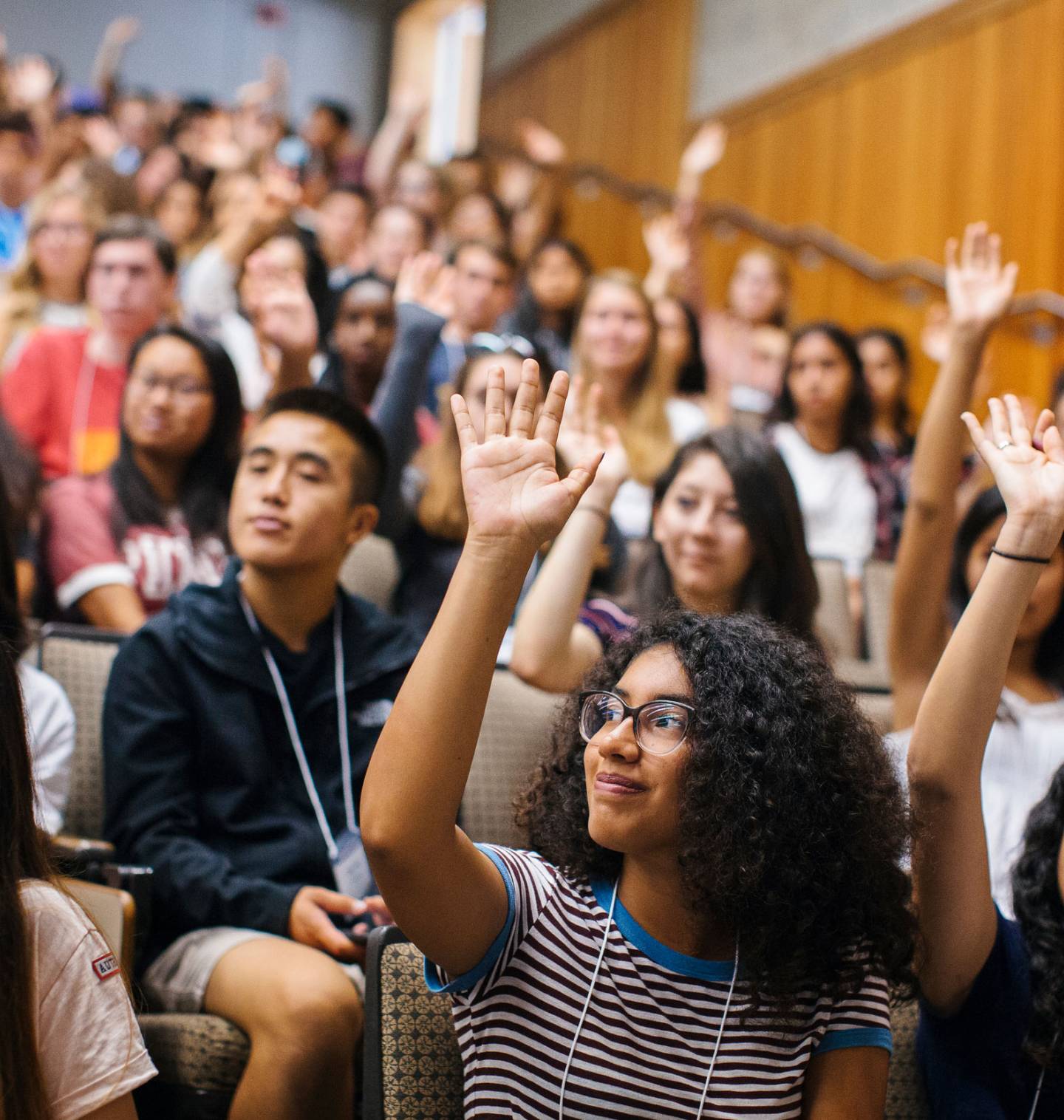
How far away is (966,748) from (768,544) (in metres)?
0.90

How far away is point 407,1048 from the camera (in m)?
1.22

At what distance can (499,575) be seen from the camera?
1.01 m

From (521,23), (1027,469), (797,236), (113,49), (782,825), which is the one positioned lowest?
(782,825)

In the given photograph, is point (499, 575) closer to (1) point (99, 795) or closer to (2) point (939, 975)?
(2) point (939, 975)

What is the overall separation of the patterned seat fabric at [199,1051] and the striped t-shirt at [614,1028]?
1.41 feet

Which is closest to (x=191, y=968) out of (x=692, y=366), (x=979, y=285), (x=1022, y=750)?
(x=1022, y=750)

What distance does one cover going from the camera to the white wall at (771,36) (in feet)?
17.9

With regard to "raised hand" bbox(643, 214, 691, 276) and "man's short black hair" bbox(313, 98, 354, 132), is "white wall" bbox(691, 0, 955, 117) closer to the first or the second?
"raised hand" bbox(643, 214, 691, 276)

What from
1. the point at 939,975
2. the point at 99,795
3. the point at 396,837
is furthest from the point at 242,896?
the point at 939,975

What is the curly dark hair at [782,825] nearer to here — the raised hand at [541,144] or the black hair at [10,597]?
the black hair at [10,597]

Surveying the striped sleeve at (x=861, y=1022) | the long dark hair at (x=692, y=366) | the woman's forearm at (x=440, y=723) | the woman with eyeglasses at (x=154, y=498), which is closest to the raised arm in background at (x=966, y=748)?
the striped sleeve at (x=861, y=1022)

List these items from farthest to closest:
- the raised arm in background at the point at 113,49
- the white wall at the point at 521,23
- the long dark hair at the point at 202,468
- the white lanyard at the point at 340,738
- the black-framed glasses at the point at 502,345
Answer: the white wall at the point at 521,23
the raised arm in background at the point at 113,49
the black-framed glasses at the point at 502,345
the long dark hair at the point at 202,468
the white lanyard at the point at 340,738

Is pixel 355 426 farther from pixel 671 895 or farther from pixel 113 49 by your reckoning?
pixel 113 49

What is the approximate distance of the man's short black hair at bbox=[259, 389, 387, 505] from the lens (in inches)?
81.4
